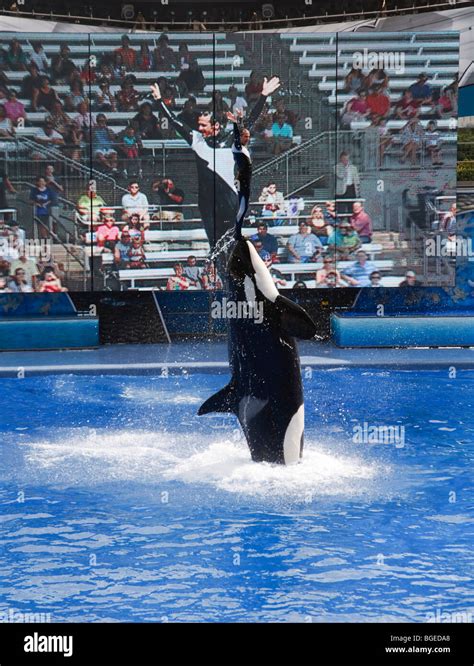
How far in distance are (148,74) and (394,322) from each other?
417 cm

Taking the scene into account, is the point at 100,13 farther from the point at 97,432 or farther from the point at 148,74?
the point at 97,432

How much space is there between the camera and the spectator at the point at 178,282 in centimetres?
1377

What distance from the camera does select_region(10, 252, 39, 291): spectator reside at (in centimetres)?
1355

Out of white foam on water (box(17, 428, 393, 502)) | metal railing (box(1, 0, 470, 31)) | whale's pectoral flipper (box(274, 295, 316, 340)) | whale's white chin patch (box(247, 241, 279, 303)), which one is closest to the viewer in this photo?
whale's pectoral flipper (box(274, 295, 316, 340))

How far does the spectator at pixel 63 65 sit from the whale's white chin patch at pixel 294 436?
732cm

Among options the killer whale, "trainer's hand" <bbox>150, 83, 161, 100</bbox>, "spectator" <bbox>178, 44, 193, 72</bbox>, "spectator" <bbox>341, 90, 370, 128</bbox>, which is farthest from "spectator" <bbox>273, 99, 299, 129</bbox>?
the killer whale

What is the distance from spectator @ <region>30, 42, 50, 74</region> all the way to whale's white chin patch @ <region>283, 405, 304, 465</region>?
744cm

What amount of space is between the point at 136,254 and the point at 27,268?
51.5 inches

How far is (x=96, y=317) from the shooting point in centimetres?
1366

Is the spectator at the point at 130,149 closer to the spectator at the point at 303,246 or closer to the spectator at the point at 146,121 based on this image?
the spectator at the point at 146,121

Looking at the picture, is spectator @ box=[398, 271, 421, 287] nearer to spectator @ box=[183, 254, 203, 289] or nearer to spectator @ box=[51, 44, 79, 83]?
spectator @ box=[183, 254, 203, 289]

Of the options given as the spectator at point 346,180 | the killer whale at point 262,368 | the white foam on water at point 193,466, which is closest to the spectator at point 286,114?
the spectator at point 346,180

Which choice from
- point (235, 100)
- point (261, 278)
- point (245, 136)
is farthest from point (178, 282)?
point (261, 278)

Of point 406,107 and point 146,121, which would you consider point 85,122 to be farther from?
point 406,107
